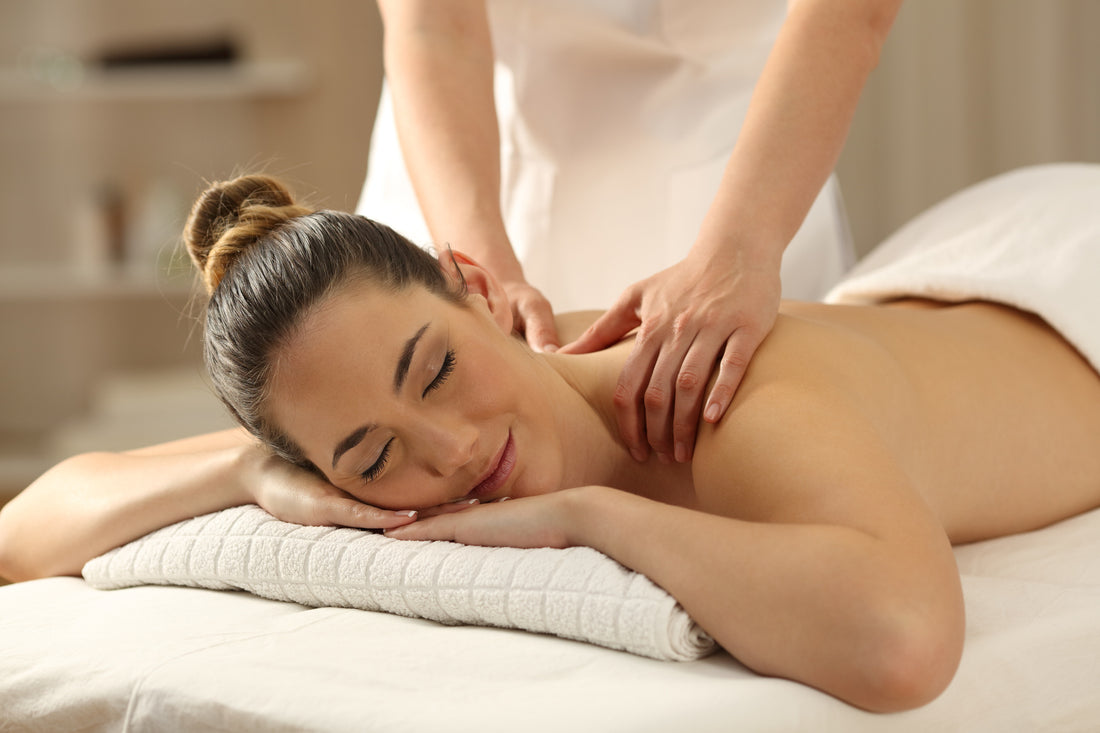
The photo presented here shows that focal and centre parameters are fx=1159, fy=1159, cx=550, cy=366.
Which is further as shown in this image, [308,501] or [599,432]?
[599,432]

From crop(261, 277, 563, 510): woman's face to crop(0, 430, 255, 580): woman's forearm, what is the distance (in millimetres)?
194

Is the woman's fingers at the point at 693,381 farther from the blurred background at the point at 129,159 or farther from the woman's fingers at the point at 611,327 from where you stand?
the blurred background at the point at 129,159

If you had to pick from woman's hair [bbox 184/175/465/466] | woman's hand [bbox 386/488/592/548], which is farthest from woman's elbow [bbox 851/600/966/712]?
woman's hair [bbox 184/175/465/466]

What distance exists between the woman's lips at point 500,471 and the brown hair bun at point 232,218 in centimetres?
37

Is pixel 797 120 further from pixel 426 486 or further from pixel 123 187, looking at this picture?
pixel 123 187

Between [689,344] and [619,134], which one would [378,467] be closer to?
[689,344]

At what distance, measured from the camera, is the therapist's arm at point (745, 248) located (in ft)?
4.36

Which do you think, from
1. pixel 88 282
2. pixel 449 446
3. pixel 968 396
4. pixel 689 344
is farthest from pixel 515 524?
pixel 88 282

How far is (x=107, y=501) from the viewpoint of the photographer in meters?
1.49

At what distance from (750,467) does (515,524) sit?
25 centimetres

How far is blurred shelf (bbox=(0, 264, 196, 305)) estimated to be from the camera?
425 centimetres

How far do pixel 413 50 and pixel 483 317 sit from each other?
2.42 feet

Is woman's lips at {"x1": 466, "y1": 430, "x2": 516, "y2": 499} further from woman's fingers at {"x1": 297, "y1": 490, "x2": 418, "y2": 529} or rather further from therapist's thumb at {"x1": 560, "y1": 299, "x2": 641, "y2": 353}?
therapist's thumb at {"x1": 560, "y1": 299, "x2": 641, "y2": 353}

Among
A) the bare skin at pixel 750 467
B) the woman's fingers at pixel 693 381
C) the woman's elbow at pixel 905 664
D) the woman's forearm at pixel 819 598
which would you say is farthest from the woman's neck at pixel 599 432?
the woman's elbow at pixel 905 664
